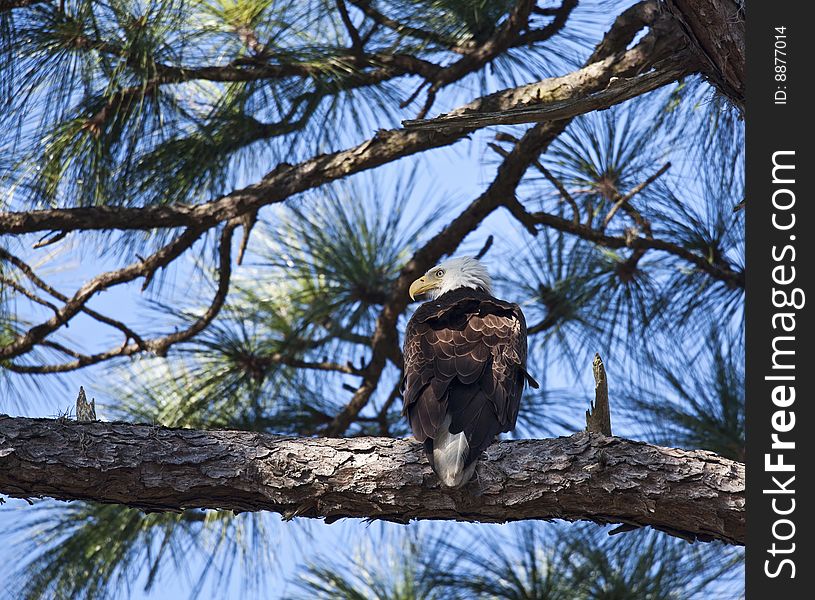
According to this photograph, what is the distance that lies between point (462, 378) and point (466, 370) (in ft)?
0.12

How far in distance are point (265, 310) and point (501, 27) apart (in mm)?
1772

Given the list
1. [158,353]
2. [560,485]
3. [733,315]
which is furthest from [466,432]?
[733,315]

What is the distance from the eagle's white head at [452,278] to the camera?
14.1ft

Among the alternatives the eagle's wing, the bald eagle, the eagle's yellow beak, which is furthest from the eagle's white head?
the eagle's wing

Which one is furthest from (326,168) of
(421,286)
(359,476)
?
(359,476)

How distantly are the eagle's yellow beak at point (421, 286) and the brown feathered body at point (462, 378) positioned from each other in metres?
0.77

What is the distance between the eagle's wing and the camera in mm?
2943

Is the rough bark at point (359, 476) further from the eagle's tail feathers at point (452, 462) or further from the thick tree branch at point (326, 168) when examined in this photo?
the thick tree branch at point (326, 168)

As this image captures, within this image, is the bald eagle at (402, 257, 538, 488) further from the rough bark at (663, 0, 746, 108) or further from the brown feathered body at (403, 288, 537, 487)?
the rough bark at (663, 0, 746, 108)

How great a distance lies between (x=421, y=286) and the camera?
429cm

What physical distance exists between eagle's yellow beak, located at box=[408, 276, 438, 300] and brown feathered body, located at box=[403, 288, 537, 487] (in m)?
0.77

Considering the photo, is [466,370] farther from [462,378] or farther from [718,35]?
[718,35]

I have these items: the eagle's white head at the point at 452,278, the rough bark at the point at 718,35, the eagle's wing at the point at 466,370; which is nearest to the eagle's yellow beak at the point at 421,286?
the eagle's white head at the point at 452,278

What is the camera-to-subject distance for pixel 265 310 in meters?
5.07
